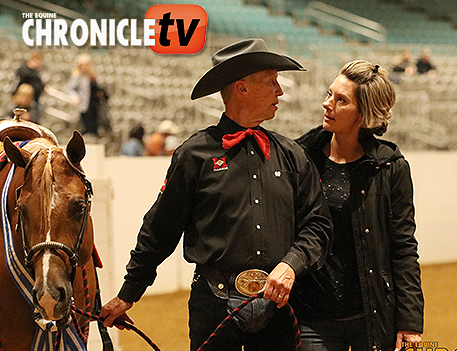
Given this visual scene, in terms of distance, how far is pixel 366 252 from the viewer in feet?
6.59

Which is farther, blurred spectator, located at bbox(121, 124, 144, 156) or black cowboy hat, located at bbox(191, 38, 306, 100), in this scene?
blurred spectator, located at bbox(121, 124, 144, 156)

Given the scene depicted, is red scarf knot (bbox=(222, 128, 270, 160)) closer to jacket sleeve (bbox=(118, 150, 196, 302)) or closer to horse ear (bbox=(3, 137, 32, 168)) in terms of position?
jacket sleeve (bbox=(118, 150, 196, 302))

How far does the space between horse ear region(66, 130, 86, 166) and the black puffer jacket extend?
2.85 ft

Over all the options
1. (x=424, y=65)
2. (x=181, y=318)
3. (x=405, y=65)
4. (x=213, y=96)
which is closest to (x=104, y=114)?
(x=213, y=96)

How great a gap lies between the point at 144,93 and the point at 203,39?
146cm

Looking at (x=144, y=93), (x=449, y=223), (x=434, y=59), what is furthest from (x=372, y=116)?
(x=434, y=59)

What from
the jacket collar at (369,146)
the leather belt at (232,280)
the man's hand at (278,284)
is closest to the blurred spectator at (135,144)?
the jacket collar at (369,146)

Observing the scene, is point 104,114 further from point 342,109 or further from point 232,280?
point 232,280

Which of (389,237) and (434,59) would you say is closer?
(389,237)

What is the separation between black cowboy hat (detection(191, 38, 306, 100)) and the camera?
187 cm

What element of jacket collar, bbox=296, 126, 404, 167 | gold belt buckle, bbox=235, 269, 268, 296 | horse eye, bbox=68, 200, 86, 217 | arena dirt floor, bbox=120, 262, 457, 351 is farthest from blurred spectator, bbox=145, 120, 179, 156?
gold belt buckle, bbox=235, 269, 268, 296

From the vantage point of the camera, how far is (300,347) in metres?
1.96

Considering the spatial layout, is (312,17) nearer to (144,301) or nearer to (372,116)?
(144,301)

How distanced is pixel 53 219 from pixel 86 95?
264 inches
